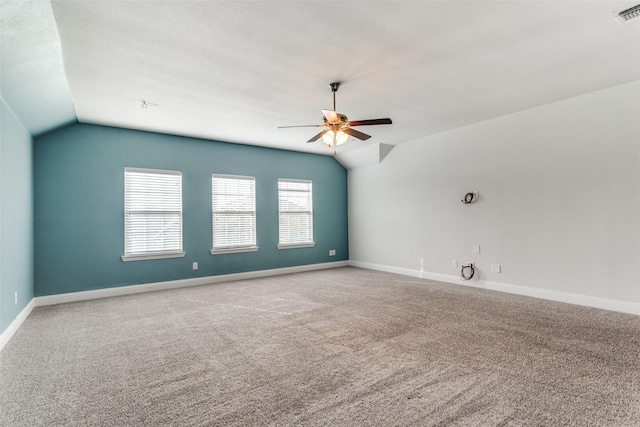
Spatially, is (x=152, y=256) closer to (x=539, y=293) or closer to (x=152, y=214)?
(x=152, y=214)

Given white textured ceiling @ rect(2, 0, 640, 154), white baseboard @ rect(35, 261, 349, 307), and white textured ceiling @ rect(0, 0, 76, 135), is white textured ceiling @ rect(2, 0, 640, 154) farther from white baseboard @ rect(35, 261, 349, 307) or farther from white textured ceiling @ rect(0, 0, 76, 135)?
white baseboard @ rect(35, 261, 349, 307)

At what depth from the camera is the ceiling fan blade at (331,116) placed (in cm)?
335

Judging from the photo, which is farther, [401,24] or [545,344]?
[545,344]

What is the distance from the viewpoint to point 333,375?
2.46 metres

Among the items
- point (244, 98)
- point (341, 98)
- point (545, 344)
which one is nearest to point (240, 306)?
point (244, 98)

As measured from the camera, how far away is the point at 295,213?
7.31 m

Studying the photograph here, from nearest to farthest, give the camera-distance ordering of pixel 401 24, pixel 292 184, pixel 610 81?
pixel 401 24 → pixel 610 81 → pixel 292 184

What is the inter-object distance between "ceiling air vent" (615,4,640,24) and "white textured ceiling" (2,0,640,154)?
2.9 inches

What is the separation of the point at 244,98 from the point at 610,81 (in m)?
4.50

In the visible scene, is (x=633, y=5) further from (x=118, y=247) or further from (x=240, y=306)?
(x=118, y=247)

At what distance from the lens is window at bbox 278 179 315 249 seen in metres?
7.11

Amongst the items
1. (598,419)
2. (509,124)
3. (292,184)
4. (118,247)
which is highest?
(509,124)

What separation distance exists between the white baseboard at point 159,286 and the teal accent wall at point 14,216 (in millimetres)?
358

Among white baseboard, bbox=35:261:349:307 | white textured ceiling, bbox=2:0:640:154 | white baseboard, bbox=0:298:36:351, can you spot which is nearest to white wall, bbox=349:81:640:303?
white textured ceiling, bbox=2:0:640:154
